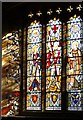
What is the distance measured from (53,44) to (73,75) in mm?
869

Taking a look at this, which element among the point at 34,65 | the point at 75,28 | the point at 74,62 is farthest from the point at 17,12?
the point at 74,62

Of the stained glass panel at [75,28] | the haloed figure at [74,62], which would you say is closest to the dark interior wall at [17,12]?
the stained glass panel at [75,28]

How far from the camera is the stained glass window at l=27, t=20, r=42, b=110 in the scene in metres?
7.84

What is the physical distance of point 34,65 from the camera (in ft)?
26.2

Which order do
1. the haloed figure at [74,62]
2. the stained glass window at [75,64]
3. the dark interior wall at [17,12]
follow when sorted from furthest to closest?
1. the dark interior wall at [17,12]
2. the haloed figure at [74,62]
3. the stained glass window at [75,64]

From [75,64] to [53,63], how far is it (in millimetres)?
523

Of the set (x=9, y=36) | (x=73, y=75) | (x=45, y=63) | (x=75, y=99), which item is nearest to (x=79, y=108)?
(x=75, y=99)

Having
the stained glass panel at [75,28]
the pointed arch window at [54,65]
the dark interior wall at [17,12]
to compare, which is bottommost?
the pointed arch window at [54,65]

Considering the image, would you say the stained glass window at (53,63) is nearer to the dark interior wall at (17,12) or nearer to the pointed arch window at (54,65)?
Result: the pointed arch window at (54,65)

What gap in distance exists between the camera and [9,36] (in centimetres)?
832

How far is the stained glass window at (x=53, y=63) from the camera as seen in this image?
24.9ft

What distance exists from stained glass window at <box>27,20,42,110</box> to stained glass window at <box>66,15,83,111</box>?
712mm

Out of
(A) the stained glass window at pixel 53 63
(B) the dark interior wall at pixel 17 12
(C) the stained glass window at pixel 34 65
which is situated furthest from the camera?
(B) the dark interior wall at pixel 17 12

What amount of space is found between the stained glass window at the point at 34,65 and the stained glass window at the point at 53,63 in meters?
0.20
